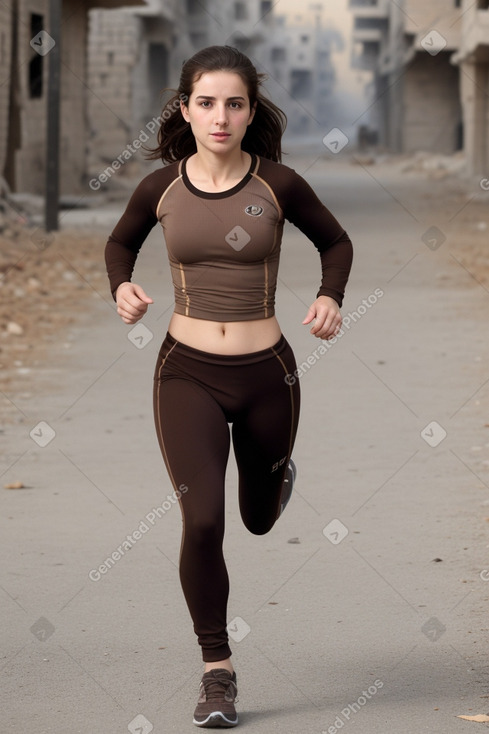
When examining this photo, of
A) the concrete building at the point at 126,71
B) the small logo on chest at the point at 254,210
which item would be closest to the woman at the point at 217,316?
the small logo on chest at the point at 254,210

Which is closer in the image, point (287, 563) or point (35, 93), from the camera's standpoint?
point (287, 563)

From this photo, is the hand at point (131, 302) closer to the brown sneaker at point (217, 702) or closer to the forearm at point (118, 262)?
the forearm at point (118, 262)

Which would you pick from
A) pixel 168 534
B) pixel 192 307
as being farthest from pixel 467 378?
pixel 192 307

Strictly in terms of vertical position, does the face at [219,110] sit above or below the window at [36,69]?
above

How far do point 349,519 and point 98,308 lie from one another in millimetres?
6277

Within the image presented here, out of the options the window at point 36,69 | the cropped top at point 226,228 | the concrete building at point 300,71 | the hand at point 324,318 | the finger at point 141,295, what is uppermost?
the cropped top at point 226,228

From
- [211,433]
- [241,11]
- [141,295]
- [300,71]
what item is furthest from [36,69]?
[300,71]

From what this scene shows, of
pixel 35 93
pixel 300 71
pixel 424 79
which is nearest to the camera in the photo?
pixel 35 93

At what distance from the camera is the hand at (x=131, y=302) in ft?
10.7

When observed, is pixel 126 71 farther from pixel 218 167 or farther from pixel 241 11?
pixel 241 11

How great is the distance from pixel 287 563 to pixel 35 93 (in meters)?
17.6

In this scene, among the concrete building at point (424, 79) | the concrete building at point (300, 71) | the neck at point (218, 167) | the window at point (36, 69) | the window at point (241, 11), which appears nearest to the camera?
the neck at point (218, 167)

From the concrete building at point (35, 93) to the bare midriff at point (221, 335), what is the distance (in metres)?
14.4

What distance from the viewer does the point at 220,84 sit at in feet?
10.8
